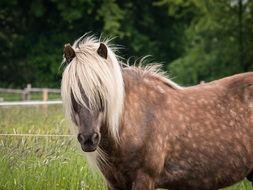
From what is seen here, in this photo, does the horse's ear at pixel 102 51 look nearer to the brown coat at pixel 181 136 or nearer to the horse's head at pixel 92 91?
the horse's head at pixel 92 91

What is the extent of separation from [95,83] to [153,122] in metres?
0.77

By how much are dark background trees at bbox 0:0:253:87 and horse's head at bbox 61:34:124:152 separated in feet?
73.8

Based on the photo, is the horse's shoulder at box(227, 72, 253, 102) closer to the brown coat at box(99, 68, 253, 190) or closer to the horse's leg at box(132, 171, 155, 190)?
the brown coat at box(99, 68, 253, 190)

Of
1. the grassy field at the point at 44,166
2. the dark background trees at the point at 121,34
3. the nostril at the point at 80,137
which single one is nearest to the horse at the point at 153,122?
the nostril at the point at 80,137

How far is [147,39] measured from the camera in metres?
Answer: 34.7

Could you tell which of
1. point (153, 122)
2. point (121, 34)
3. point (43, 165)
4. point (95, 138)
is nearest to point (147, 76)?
point (153, 122)

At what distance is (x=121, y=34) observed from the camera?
32.0 meters

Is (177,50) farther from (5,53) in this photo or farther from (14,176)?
(14,176)

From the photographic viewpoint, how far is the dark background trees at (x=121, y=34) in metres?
29.5

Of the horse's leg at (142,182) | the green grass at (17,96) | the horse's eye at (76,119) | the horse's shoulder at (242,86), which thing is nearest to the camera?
the horse's eye at (76,119)

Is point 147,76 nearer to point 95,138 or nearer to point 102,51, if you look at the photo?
point 102,51

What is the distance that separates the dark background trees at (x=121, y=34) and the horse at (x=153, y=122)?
851 inches

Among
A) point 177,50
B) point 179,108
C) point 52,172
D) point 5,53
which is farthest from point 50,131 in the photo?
point 177,50

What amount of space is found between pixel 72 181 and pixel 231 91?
227 cm
